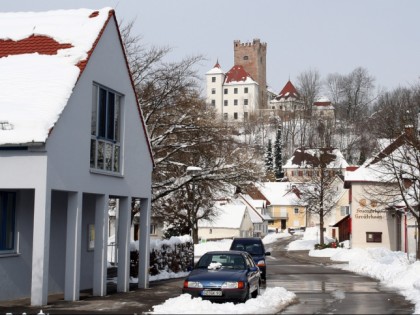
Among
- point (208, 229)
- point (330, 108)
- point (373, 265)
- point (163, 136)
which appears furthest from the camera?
point (330, 108)

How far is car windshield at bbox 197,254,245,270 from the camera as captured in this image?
59.9ft

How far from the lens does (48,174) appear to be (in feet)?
52.7

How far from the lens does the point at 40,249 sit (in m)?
15.7

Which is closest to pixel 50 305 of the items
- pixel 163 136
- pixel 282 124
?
pixel 163 136

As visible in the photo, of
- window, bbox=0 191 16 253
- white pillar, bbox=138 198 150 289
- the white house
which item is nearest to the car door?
white pillar, bbox=138 198 150 289

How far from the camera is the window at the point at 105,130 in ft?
62.6

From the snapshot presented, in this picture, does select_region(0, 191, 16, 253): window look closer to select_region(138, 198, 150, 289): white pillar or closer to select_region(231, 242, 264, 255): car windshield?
select_region(138, 198, 150, 289): white pillar

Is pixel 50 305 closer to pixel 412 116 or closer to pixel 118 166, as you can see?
pixel 118 166

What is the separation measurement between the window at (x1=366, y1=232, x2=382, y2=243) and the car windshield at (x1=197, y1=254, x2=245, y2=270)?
38474 mm

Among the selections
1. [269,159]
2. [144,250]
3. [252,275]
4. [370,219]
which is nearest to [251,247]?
[144,250]

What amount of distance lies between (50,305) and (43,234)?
188 cm

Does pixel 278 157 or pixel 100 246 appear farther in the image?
pixel 278 157

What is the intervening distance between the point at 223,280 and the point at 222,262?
171 cm

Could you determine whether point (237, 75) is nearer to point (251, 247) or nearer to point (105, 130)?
point (251, 247)
